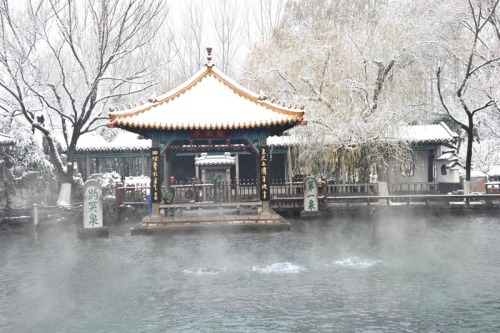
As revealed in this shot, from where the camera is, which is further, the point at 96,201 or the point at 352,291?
the point at 96,201

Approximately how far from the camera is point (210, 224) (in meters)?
14.9

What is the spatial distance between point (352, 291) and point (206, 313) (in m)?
2.36

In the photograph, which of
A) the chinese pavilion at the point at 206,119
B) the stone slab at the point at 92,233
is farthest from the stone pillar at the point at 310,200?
the stone slab at the point at 92,233

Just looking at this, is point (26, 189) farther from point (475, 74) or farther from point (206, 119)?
point (475, 74)

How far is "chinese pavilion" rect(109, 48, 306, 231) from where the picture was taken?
1439 centimetres

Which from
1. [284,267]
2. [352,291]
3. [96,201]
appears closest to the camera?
[352,291]

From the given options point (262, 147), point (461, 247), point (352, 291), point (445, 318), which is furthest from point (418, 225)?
point (445, 318)

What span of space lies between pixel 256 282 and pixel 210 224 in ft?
21.7

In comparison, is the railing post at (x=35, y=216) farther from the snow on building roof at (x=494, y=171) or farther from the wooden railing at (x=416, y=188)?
the snow on building roof at (x=494, y=171)

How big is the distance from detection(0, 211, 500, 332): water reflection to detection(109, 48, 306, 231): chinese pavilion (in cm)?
273

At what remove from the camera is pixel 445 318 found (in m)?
6.37

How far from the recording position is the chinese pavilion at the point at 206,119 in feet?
47.2

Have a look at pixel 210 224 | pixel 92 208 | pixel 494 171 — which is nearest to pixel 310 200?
pixel 210 224

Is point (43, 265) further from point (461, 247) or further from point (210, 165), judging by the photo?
point (210, 165)
